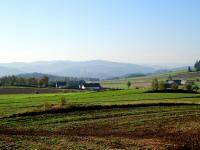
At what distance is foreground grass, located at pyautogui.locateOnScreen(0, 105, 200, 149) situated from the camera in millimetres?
24625

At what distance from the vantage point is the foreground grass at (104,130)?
80.8 feet

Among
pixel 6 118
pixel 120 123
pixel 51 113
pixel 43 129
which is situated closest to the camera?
pixel 43 129

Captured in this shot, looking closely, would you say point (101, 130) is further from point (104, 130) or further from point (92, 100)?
point (92, 100)

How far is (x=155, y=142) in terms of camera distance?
2570 centimetres

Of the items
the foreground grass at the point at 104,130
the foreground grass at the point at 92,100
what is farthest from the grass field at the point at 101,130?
the foreground grass at the point at 92,100

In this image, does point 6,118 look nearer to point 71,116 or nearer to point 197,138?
point 71,116

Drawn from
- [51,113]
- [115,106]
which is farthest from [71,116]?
[115,106]

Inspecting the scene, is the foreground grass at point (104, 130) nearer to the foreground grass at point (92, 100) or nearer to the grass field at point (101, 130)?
the grass field at point (101, 130)

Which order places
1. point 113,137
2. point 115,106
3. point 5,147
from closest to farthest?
point 5,147
point 113,137
point 115,106

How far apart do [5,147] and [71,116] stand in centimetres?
1804

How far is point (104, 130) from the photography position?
32062 millimetres

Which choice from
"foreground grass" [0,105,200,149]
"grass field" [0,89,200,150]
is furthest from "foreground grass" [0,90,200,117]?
"foreground grass" [0,105,200,149]

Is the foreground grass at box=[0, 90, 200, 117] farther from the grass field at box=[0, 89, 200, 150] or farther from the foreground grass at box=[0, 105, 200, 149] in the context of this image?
the foreground grass at box=[0, 105, 200, 149]

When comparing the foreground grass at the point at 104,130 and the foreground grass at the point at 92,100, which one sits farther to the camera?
the foreground grass at the point at 92,100
